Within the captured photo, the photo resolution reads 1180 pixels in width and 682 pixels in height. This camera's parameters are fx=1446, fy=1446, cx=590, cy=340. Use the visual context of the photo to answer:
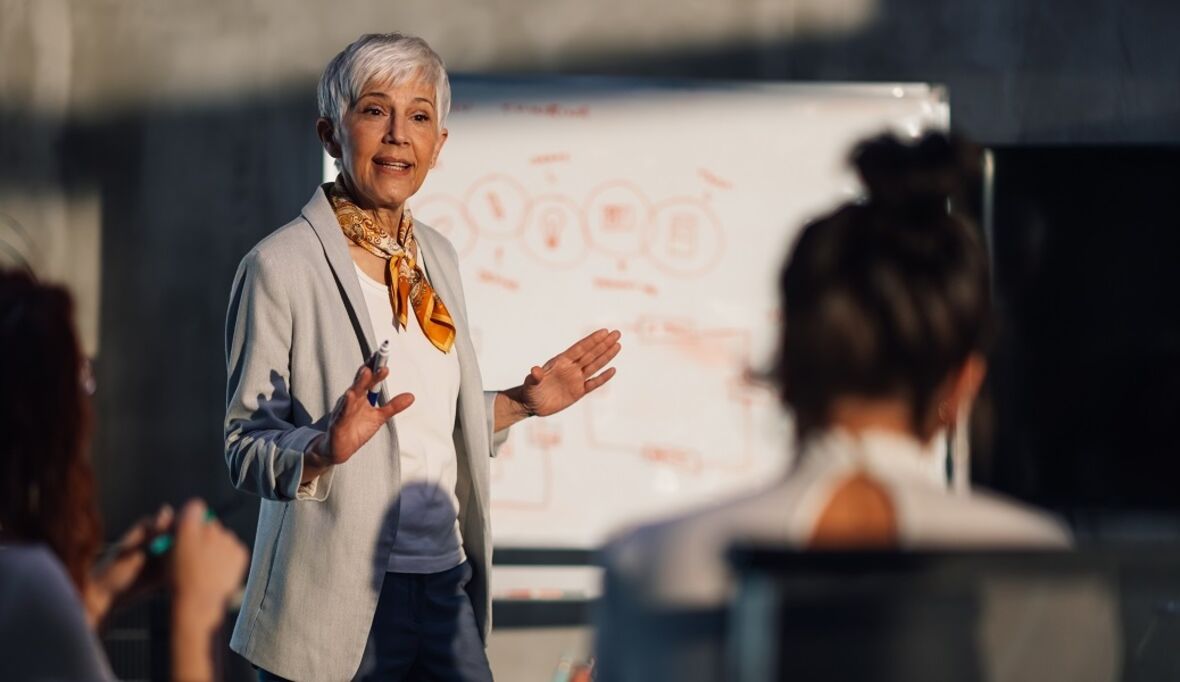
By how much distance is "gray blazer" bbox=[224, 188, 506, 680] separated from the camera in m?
2.05

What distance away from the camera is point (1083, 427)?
3789 millimetres

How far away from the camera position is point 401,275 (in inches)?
86.7

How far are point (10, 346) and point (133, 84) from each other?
287 cm

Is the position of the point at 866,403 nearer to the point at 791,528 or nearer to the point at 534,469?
the point at 791,528

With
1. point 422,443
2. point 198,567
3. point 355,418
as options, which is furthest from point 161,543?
point 422,443

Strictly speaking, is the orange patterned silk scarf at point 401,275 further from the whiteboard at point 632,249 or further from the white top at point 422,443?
the whiteboard at point 632,249

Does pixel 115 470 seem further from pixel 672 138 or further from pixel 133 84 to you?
pixel 672 138

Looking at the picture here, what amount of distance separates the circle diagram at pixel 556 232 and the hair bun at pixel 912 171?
2.31 m

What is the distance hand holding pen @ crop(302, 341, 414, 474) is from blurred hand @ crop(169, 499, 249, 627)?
21.4 inches

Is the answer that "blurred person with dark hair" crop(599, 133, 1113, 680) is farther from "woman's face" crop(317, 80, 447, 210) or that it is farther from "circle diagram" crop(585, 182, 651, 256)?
"circle diagram" crop(585, 182, 651, 256)

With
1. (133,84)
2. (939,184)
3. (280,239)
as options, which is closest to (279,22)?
(133,84)

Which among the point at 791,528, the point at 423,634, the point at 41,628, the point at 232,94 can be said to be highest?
the point at 232,94

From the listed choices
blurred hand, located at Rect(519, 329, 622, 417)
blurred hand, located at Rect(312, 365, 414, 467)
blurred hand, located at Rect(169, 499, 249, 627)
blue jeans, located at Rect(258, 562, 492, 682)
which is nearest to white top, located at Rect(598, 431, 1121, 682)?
blurred hand, located at Rect(169, 499, 249, 627)

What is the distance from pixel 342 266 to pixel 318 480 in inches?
13.2
